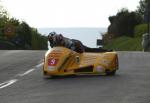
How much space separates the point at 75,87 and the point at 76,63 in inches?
105

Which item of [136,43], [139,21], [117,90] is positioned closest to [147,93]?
[117,90]

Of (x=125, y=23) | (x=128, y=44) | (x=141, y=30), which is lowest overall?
(x=128, y=44)

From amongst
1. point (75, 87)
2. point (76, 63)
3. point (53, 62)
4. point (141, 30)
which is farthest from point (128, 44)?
point (75, 87)

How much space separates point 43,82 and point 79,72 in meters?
1.50

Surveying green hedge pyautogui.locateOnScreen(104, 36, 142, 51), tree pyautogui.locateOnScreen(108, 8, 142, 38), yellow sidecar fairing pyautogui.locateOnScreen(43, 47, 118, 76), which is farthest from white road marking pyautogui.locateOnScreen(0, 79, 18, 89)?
tree pyautogui.locateOnScreen(108, 8, 142, 38)

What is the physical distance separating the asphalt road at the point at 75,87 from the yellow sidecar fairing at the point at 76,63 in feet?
0.81

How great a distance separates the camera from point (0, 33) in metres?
63.6

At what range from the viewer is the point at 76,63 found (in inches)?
743

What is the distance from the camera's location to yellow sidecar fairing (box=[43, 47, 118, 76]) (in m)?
18.5

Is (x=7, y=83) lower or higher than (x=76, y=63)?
lower

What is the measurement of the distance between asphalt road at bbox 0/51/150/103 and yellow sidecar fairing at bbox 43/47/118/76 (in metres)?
0.25

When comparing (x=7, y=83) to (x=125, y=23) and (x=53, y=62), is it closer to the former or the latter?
(x=53, y=62)

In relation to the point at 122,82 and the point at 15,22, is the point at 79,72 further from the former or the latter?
the point at 15,22

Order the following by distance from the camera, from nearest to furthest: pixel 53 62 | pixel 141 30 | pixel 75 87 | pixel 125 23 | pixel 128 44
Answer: pixel 75 87 < pixel 53 62 < pixel 128 44 < pixel 141 30 < pixel 125 23
